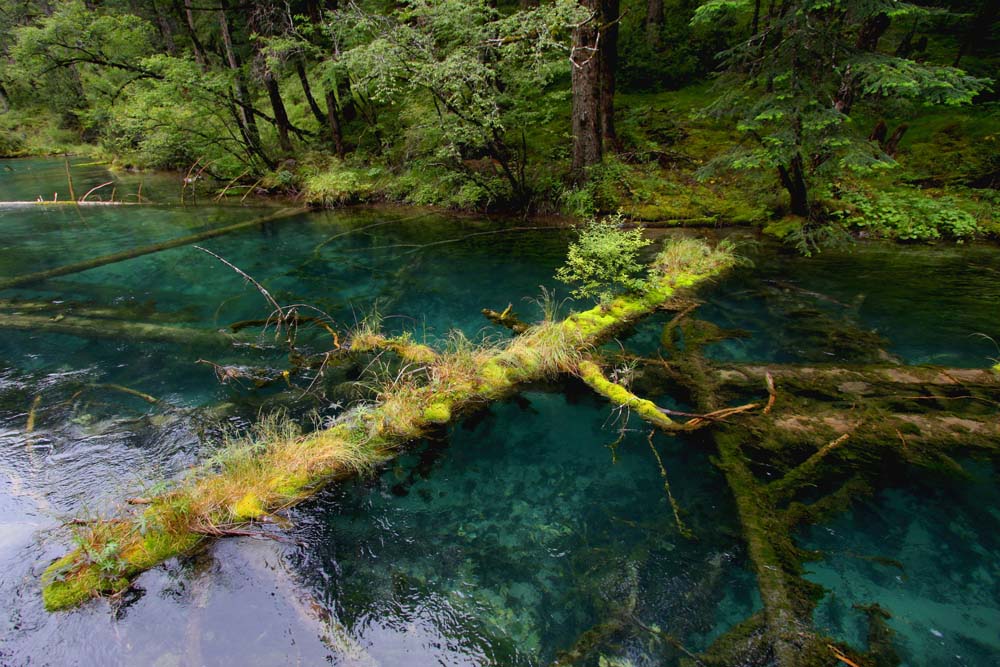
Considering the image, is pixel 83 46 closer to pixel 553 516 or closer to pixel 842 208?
pixel 553 516

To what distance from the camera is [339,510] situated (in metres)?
4.08

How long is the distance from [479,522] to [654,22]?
1988cm

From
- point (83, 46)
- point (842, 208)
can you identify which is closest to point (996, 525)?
point (842, 208)

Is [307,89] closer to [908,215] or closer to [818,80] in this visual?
[818,80]

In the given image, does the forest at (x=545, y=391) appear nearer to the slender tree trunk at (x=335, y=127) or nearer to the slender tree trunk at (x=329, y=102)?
the slender tree trunk at (x=329, y=102)

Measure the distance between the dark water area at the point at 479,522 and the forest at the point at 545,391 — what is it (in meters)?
0.03

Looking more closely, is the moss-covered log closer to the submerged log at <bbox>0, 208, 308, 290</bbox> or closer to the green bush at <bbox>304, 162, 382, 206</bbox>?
the submerged log at <bbox>0, 208, 308, 290</bbox>

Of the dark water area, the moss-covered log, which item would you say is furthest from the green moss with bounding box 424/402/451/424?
the dark water area

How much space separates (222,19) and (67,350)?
13269mm

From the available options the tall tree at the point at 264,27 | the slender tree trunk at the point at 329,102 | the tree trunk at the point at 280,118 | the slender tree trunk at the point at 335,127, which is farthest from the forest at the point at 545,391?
the slender tree trunk at the point at 335,127

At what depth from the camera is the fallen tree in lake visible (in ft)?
10.0

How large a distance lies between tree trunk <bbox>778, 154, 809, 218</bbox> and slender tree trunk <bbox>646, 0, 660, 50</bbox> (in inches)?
425

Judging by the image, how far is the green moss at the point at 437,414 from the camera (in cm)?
471

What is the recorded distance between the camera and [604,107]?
44.2ft
